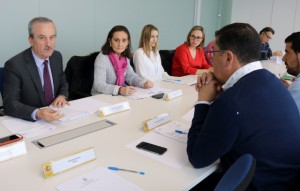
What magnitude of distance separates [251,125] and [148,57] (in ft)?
6.94

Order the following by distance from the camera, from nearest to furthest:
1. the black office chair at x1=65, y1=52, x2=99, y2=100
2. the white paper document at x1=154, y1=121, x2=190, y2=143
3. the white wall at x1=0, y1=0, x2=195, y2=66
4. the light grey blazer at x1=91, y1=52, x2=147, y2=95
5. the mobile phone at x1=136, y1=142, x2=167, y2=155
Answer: the mobile phone at x1=136, y1=142, x2=167, y2=155, the white paper document at x1=154, y1=121, x2=190, y2=143, the light grey blazer at x1=91, y1=52, x2=147, y2=95, the black office chair at x1=65, y1=52, x2=99, y2=100, the white wall at x1=0, y1=0, x2=195, y2=66

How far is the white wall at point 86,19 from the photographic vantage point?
3.21 meters

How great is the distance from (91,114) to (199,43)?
233 centimetres

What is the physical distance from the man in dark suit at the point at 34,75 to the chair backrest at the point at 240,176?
1113 mm

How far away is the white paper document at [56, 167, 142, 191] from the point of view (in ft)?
3.16

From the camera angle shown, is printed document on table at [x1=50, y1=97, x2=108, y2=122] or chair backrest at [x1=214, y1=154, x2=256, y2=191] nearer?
chair backrest at [x1=214, y1=154, x2=256, y2=191]

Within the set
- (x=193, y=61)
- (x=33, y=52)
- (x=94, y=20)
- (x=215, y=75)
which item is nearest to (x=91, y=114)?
(x=33, y=52)

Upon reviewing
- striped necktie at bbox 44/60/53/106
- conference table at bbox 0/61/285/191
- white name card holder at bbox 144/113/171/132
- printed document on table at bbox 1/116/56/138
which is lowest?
conference table at bbox 0/61/285/191

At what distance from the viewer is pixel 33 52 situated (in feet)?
6.24

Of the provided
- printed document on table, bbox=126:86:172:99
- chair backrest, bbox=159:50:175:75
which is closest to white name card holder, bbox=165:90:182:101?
printed document on table, bbox=126:86:172:99

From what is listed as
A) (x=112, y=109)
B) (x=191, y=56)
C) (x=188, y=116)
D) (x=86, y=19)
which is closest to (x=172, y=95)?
(x=188, y=116)

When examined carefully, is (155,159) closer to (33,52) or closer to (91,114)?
(91,114)

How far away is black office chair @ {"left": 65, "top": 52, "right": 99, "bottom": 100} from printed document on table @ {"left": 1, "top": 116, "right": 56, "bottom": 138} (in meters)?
0.97

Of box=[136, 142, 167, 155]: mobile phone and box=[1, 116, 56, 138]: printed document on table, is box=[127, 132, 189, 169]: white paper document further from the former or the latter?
box=[1, 116, 56, 138]: printed document on table
